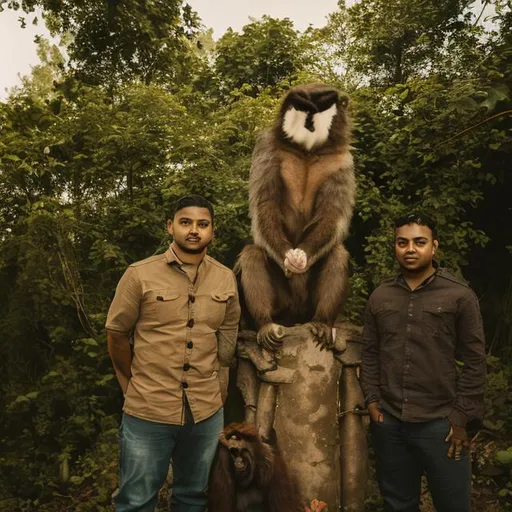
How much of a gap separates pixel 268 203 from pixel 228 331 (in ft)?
3.42

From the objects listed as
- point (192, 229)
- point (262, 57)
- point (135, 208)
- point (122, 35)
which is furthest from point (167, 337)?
point (262, 57)

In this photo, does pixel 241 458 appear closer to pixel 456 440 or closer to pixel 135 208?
pixel 456 440

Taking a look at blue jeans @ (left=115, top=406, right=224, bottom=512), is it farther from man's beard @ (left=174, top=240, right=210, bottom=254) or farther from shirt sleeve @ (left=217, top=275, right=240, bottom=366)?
man's beard @ (left=174, top=240, right=210, bottom=254)

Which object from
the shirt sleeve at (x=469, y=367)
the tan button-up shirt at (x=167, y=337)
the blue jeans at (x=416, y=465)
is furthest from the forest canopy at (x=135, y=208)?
the tan button-up shirt at (x=167, y=337)

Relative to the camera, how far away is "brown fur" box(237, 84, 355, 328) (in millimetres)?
3494

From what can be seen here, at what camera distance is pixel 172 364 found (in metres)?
2.66

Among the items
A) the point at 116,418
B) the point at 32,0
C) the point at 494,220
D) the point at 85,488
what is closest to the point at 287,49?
the point at 32,0

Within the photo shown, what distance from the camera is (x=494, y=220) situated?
6.06 metres

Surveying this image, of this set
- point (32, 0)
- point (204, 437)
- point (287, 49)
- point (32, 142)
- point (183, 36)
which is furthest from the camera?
point (287, 49)

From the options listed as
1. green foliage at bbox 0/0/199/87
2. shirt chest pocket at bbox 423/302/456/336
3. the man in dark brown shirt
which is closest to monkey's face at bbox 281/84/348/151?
the man in dark brown shirt

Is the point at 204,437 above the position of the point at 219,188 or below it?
below

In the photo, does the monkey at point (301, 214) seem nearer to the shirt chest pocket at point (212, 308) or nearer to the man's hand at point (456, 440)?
the shirt chest pocket at point (212, 308)

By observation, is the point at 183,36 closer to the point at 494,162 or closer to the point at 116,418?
the point at 494,162

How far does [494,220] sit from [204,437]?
456 centimetres
